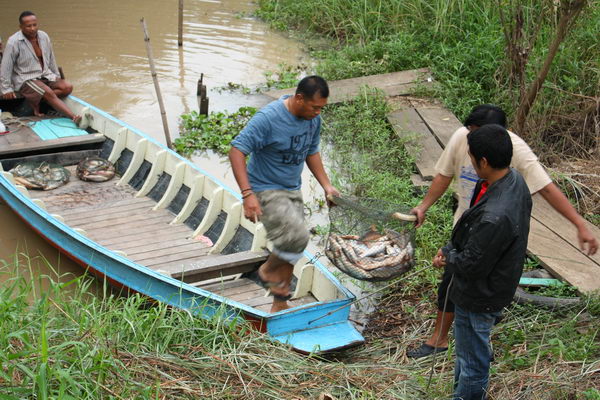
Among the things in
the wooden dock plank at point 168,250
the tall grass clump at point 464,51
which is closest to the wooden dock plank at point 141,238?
the wooden dock plank at point 168,250

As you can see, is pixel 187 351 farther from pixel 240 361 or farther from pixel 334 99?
pixel 334 99

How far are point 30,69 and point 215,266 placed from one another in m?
4.22

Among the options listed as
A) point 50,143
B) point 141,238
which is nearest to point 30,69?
point 50,143

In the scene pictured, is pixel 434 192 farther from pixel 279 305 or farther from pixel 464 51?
pixel 464 51

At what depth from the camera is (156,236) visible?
6332 millimetres

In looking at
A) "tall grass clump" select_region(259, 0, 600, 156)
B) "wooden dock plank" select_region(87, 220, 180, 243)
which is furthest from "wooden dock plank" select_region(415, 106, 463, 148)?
"wooden dock plank" select_region(87, 220, 180, 243)

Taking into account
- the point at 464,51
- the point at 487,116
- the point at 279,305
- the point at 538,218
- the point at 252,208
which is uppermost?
the point at 487,116

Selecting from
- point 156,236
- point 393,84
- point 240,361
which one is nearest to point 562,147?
point 393,84

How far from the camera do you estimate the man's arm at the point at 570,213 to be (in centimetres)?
383

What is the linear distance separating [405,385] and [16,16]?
38.8 feet

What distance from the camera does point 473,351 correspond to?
142 inches

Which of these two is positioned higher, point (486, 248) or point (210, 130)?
point (486, 248)

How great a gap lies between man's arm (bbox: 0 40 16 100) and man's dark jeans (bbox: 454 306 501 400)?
6.36 metres

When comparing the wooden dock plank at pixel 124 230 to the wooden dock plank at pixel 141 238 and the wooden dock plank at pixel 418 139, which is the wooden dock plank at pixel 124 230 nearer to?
the wooden dock plank at pixel 141 238
